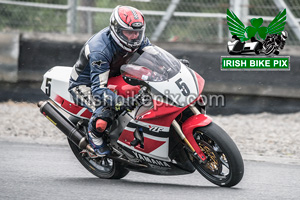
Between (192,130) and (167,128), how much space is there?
25 centimetres

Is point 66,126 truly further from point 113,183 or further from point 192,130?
point 192,130

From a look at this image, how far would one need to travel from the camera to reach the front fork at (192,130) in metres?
5.22

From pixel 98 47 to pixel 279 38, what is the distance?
189 inches

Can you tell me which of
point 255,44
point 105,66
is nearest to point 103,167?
point 105,66

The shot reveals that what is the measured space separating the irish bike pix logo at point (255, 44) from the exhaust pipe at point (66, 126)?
3899 millimetres

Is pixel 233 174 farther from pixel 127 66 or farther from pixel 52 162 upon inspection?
pixel 52 162

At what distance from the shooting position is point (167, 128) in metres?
5.34

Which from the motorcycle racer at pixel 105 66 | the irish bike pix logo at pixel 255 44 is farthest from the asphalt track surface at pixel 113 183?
the irish bike pix logo at pixel 255 44

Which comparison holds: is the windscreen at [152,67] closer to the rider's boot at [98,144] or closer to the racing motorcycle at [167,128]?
the racing motorcycle at [167,128]

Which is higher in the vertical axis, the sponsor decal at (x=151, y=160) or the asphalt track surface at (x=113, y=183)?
the sponsor decal at (x=151, y=160)

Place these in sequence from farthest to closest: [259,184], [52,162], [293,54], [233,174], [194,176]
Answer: [293,54] < [52,162] < [194,176] < [259,184] < [233,174]

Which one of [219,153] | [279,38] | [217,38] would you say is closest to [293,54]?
[279,38]

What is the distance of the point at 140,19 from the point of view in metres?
5.48

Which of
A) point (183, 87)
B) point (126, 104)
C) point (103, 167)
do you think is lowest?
point (103, 167)
